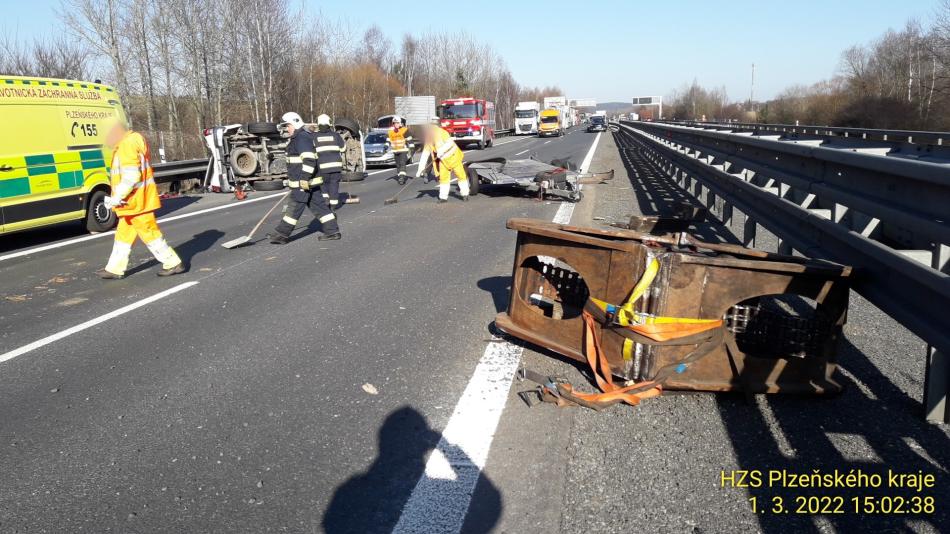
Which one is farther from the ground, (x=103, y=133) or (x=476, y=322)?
(x=103, y=133)

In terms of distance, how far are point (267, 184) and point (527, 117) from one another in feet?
153

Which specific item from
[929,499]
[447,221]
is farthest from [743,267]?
[447,221]

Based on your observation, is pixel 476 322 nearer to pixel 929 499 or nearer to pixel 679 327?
pixel 679 327

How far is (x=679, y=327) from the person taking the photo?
3.80 m

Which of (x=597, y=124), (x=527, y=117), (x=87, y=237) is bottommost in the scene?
(x=87, y=237)

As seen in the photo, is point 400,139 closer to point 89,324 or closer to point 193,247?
point 193,247

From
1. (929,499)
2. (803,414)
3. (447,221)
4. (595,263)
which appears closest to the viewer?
(929,499)

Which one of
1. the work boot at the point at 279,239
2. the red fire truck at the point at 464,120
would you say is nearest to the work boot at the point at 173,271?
the work boot at the point at 279,239

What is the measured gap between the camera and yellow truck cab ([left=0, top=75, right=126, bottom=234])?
9.75m

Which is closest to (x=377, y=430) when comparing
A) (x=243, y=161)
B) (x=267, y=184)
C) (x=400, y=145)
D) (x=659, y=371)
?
(x=659, y=371)

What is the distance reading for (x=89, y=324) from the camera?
231 inches

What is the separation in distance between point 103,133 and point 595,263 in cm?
1033

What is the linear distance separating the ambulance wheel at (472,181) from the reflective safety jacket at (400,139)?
5.05m

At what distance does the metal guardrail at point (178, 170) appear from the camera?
633 inches
